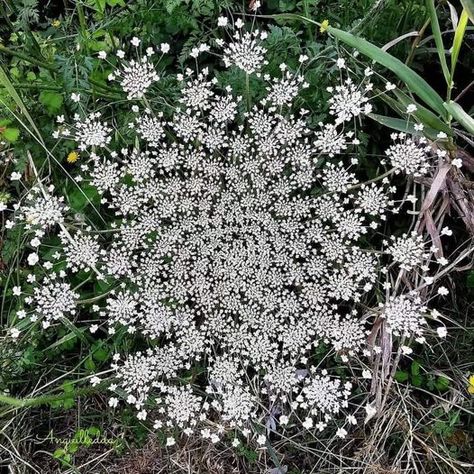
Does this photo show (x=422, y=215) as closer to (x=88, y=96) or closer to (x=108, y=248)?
(x=108, y=248)

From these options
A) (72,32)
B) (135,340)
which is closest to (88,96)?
(72,32)

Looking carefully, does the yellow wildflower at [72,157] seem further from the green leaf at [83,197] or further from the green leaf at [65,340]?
the green leaf at [65,340]

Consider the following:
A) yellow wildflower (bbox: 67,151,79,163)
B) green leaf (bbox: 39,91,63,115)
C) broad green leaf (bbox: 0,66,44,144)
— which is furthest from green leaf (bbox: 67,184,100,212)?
green leaf (bbox: 39,91,63,115)

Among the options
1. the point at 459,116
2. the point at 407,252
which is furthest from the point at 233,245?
the point at 459,116

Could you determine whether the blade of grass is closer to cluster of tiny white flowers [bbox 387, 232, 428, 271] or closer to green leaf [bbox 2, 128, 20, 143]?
cluster of tiny white flowers [bbox 387, 232, 428, 271]

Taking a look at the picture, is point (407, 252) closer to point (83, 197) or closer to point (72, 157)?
point (83, 197)

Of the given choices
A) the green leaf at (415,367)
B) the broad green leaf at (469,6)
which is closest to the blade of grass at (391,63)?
the broad green leaf at (469,6)
